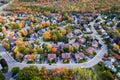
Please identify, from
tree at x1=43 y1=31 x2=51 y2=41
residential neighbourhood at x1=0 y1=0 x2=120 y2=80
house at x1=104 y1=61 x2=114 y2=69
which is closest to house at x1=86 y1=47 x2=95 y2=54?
A: residential neighbourhood at x1=0 y1=0 x2=120 y2=80

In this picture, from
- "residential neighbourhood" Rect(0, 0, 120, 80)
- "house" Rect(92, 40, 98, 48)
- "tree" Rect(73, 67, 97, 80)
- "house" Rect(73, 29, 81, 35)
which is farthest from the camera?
"house" Rect(73, 29, 81, 35)

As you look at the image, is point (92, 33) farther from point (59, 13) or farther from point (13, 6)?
point (13, 6)

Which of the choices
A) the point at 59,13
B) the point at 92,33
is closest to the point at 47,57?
the point at 92,33

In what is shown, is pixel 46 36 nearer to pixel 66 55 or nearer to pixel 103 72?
pixel 66 55

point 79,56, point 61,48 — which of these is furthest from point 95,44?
point 61,48

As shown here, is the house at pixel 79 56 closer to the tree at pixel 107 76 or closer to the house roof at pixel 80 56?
the house roof at pixel 80 56

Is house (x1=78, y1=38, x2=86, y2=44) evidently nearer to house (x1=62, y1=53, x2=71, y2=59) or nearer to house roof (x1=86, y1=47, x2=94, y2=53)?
house roof (x1=86, y1=47, x2=94, y2=53)

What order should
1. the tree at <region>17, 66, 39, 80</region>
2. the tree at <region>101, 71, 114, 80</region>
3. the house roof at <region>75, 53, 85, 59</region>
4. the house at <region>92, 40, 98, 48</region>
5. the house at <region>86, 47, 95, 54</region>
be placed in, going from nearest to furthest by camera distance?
1. the tree at <region>17, 66, 39, 80</region>
2. the tree at <region>101, 71, 114, 80</region>
3. the house roof at <region>75, 53, 85, 59</region>
4. the house at <region>86, 47, 95, 54</region>
5. the house at <region>92, 40, 98, 48</region>

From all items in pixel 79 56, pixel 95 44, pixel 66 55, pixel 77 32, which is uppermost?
pixel 66 55

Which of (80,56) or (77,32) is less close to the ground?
(80,56)
